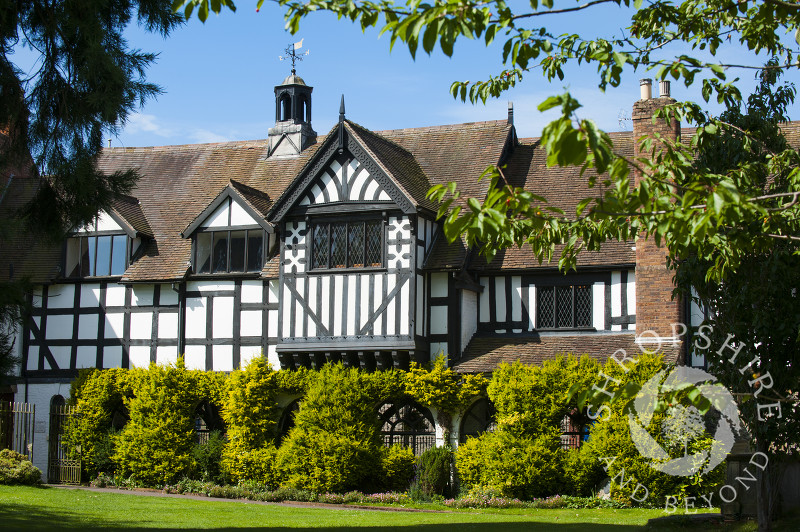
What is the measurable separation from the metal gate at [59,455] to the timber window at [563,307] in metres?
11.9

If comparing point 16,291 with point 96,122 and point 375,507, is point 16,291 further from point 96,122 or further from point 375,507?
point 375,507

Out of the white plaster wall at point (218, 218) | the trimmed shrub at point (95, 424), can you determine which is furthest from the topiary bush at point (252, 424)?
the white plaster wall at point (218, 218)

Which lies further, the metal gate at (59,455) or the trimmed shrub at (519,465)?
the metal gate at (59,455)

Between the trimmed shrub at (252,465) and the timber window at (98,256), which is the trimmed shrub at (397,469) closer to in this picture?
the trimmed shrub at (252,465)

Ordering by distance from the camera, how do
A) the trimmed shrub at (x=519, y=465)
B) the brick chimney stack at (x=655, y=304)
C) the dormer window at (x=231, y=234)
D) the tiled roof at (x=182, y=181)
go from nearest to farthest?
the trimmed shrub at (x=519, y=465)
the brick chimney stack at (x=655, y=304)
the dormer window at (x=231, y=234)
the tiled roof at (x=182, y=181)

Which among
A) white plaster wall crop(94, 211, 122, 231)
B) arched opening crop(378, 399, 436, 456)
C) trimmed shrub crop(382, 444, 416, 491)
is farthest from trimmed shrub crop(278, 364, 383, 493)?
white plaster wall crop(94, 211, 122, 231)

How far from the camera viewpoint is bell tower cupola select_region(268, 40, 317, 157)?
27.9m

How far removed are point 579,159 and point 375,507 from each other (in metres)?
15.1

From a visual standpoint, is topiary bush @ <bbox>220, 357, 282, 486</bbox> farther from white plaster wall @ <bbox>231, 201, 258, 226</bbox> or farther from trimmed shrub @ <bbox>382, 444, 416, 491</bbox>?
white plaster wall @ <bbox>231, 201, 258, 226</bbox>

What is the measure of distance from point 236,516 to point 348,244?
7535 mm

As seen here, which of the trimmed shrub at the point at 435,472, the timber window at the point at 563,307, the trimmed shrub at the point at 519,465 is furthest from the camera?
the timber window at the point at 563,307

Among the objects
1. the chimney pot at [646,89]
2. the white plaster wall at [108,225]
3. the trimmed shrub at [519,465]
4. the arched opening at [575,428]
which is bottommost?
the trimmed shrub at [519,465]

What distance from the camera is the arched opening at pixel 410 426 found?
22719 millimetres

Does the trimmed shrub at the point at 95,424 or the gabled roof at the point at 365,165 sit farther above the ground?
the gabled roof at the point at 365,165
